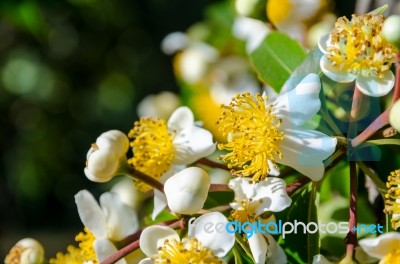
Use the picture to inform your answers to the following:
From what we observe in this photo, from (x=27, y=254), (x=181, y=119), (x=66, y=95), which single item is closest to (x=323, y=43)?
(x=181, y=119)

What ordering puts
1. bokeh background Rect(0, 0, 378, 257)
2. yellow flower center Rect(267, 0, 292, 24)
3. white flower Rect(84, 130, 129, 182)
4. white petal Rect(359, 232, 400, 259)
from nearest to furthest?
white petal Rect(359, 232, 400, 259)
white flower Rect(84, 130, 129, 182)
yellow flower center Rect(267, 0, 292, 24)
bokeh background Rect(0, 0, 378, 257)

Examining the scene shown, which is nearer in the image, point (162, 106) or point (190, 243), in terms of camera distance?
point (190, 243)

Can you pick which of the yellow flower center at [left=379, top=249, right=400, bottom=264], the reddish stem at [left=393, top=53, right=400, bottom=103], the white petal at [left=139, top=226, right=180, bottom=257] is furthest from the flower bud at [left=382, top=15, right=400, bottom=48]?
the white petal at [left=139, top=226, right=180, bottom=257]

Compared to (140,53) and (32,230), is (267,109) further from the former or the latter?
(32,230)

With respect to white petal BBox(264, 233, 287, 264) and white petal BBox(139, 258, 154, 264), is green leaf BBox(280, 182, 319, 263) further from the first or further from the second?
white petal BBox(139, 258, 154, 264)
